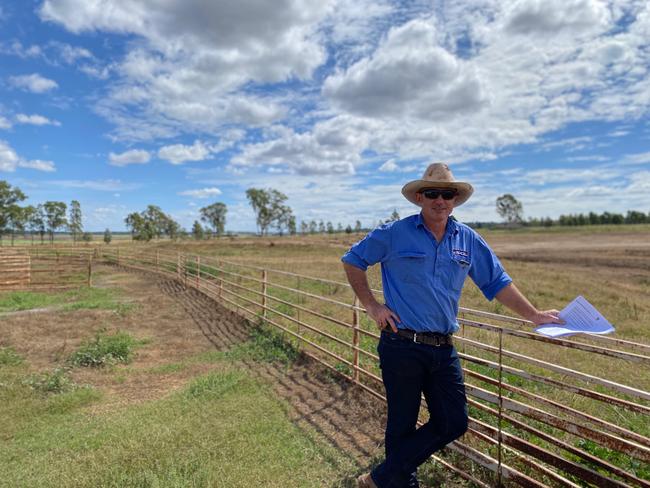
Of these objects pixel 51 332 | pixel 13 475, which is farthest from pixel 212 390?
pixel 51 332

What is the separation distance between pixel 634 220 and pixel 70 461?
118 metres

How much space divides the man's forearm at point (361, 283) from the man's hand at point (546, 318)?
37.5 inches

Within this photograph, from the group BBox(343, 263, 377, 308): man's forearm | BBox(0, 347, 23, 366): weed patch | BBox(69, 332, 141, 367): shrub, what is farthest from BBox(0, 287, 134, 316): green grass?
BBox(343, 263, 377, 308): man's forearm

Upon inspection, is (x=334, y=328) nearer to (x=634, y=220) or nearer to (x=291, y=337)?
(x=291, y=337)

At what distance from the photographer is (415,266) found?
8.25 ft

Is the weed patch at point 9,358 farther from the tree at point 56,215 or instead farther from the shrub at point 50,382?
the tree at point 56,215

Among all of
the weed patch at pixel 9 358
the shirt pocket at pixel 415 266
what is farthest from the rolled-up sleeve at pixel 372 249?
the weed patch at pixel 9 358

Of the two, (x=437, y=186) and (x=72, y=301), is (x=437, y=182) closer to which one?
(x=437, y=186)

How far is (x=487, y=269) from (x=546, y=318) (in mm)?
433

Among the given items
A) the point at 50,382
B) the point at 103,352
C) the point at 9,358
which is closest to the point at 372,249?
the point at 50,382

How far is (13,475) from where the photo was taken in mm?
3443

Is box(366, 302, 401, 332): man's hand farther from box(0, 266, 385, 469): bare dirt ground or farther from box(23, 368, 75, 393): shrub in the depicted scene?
box(23, 368, 75, 393): shrub

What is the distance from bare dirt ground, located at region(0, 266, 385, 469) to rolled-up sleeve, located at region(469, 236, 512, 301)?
1.83 metres

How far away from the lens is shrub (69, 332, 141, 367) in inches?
251
